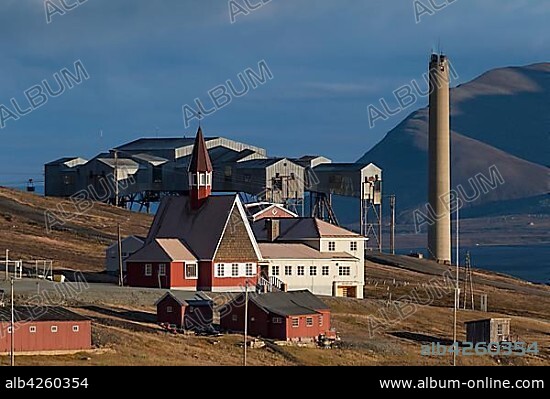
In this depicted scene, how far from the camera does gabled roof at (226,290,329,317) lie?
59781 millimetres

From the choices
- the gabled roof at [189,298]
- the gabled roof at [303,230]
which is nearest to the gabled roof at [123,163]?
the gabled roof at [303,230]

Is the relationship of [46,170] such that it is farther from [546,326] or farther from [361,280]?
[546,326]

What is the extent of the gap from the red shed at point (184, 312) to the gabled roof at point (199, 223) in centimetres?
1125

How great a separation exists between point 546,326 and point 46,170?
7776 centimetres

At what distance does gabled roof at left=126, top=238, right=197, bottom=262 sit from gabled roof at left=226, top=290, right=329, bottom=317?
415 inches

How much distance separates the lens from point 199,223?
2975 inches

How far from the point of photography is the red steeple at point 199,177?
250 feet

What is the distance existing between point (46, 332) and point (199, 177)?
26836mm

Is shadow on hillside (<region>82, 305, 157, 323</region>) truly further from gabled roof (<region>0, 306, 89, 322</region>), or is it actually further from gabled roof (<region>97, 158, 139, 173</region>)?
gabled roof (<region>97, 158, 139, 173</region>)

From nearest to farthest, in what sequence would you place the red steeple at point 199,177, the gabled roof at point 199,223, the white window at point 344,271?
the gabled roof at point 199,223 < the red steeple at point 199,177 < the white window at point 344,271
